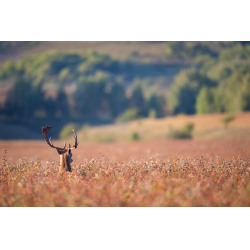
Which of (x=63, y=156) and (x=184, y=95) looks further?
(x=184, y=95)

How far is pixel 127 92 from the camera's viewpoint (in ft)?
303

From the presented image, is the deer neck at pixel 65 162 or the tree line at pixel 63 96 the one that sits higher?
the tree line at pixel 63 96

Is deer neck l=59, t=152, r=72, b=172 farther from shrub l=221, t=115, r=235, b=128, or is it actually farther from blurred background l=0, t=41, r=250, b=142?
shrub l=221, t=115, r=235, b=128

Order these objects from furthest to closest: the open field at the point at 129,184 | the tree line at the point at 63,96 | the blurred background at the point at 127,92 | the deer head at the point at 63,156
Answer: the tree line at the point at 63,96 < the blurred background at the point at 127,92 < the deer head at the point at 63,156 < the open field at the point at 129,184

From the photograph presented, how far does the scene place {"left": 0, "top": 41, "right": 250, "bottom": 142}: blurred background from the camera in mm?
52750

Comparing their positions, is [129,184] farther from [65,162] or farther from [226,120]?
[226,120]

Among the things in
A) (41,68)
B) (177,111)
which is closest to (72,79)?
(41,68)

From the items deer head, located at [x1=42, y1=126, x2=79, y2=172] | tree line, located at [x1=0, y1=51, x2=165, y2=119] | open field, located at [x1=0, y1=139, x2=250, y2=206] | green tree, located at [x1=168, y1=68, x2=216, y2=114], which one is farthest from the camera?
green tree, located at [x1=168, y1=68, x2=216, y2=114]

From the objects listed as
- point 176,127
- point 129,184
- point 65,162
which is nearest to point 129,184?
point 129,184

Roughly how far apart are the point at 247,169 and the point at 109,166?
3.76 metres

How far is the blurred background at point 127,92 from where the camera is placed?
52.8m

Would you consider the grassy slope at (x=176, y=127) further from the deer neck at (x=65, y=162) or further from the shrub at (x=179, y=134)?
the deer neck at (x=65, y=162)

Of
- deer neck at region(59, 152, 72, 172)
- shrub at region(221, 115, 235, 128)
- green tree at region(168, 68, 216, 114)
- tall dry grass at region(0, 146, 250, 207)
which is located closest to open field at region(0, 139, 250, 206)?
tall dry grass at region(0, 146, 250, 207)

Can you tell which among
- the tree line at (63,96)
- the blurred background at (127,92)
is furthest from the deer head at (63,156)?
Result: the tree line at (63,96)
